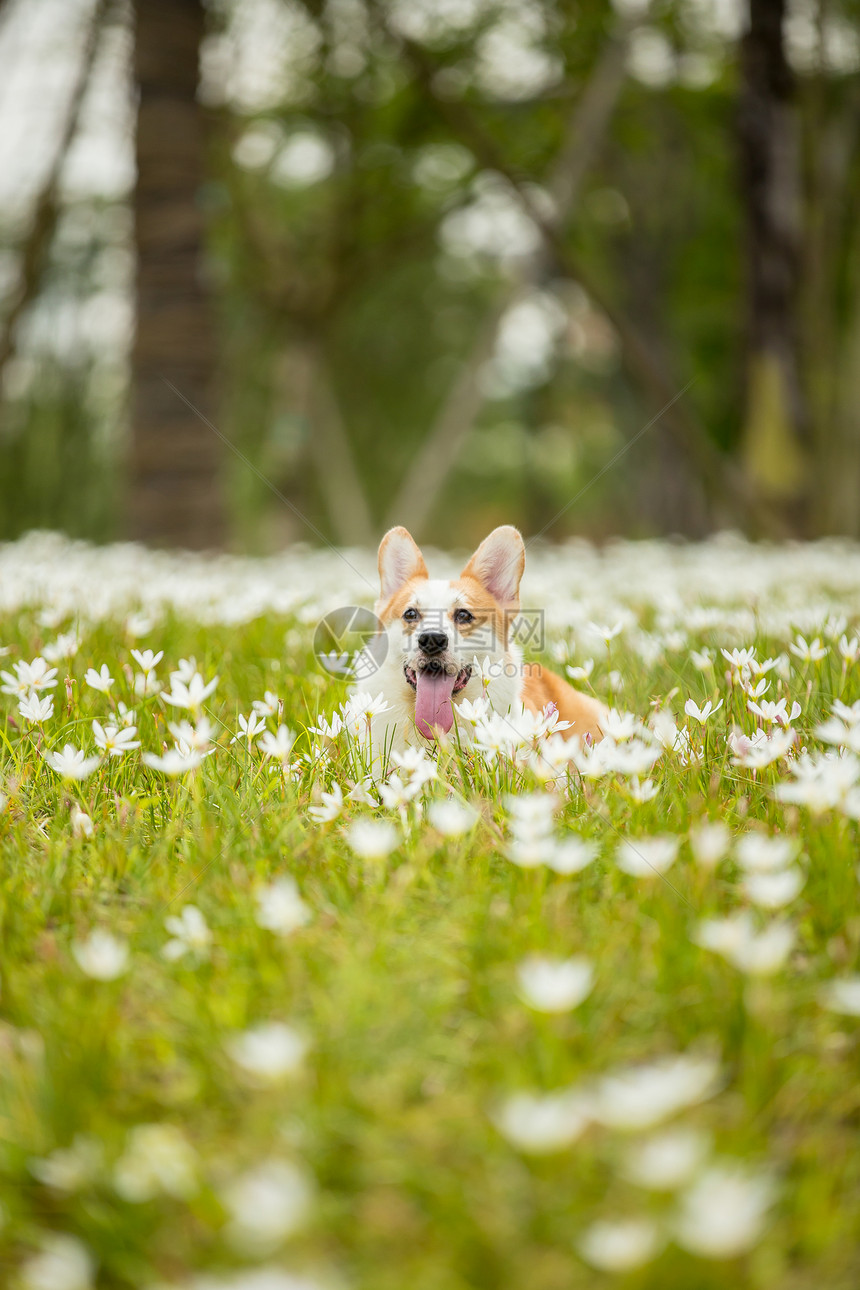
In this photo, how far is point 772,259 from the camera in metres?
10.8

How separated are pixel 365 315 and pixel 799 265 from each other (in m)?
14.1

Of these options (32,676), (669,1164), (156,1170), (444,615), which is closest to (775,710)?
(444,615)

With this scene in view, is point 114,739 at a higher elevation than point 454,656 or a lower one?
lower

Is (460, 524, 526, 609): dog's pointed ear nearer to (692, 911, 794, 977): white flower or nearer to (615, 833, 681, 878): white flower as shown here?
(615, 833, 681, 878): white flower

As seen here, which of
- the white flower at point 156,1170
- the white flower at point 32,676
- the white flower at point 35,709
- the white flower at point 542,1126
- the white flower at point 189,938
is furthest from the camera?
the white flower at point 32,676

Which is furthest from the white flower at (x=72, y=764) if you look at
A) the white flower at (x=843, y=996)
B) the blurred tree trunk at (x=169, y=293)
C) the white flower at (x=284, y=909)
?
the blurred tree trunk at (x=169, y=293)

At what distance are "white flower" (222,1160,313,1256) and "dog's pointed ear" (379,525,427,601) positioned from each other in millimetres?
2824

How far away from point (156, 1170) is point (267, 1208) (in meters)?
0.28

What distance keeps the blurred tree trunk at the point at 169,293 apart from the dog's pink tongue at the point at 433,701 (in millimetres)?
6541

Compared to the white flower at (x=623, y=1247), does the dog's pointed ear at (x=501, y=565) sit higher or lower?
higher

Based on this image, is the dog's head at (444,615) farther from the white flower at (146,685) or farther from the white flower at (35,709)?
the white flower at (35,709)

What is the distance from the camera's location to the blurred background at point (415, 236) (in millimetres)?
9320

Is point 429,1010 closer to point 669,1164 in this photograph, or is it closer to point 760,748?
point 669,1164

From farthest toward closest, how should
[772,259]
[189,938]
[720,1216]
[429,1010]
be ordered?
[772,259], [189,938], [429,1010], [720,1216]
